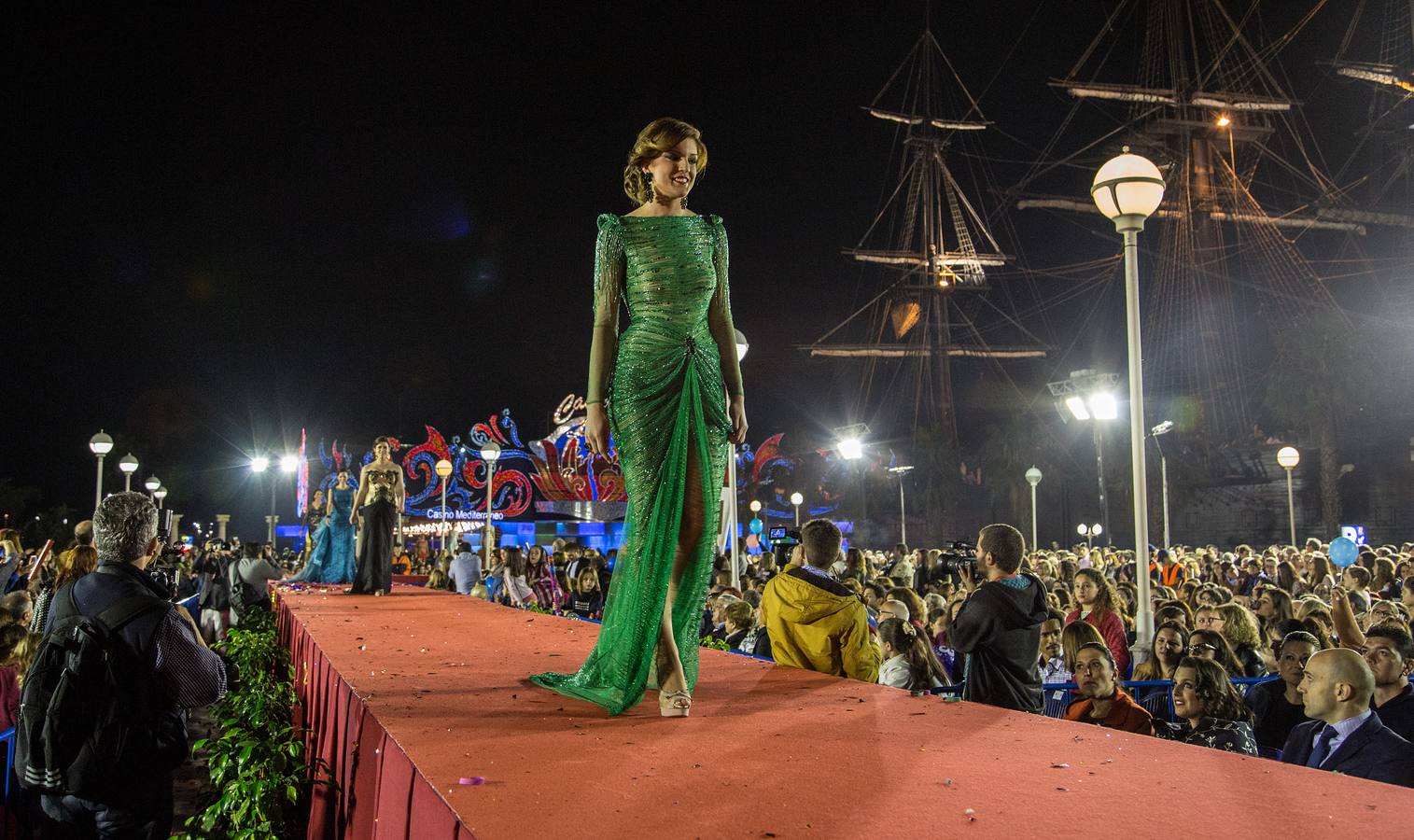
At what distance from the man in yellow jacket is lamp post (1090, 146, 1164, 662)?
2890mm

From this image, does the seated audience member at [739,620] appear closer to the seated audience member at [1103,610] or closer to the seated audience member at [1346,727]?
the seated audience member at [1103,610]

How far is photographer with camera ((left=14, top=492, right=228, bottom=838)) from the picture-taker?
308cm

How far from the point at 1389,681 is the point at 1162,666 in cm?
153

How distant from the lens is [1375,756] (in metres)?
3.56

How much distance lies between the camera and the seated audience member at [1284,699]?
5.25 metres

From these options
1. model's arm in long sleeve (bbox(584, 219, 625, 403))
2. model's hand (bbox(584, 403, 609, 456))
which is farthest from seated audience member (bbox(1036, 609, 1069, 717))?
model's arm in long sleeve (bbox(584, 219, 625, 403))

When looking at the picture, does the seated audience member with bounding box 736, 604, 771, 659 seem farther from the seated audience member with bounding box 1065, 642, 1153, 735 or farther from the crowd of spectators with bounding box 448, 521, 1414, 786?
the seated audience member with bounding box 1065, 642, 1153, 735

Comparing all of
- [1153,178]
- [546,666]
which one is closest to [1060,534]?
[1153,178]

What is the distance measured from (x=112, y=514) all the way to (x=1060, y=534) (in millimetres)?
47089

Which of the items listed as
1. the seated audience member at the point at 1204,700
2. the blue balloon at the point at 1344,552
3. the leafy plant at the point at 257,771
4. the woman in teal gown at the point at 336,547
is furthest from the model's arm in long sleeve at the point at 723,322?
the blue balloon at the point at 1344,552

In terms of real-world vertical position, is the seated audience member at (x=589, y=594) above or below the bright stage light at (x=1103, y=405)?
below

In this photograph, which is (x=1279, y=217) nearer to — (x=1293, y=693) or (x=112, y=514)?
(x=1293, y=693)

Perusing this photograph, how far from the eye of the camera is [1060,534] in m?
46.5

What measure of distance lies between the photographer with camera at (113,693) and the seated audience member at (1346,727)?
391 centimetres
